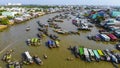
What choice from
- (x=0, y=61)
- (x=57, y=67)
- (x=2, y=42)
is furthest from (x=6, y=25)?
(x=57, y=67)

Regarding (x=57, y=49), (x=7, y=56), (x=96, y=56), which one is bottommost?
(x=57, y=49)

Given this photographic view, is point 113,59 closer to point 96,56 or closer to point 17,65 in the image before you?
point 96,56

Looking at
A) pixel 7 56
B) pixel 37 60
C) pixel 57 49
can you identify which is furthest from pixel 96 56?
pixel 7 56

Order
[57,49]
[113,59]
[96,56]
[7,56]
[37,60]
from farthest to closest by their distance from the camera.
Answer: [57,49] → [96,56] → [7,56] → [113,59] → [37,60]

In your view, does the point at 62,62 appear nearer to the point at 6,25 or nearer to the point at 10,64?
the point at 10,64

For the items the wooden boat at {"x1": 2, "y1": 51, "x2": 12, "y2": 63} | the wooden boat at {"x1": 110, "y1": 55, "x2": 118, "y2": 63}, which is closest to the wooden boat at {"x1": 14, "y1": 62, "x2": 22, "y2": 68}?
the wooden boat at {"x1": 2, "y1": 51, "x2": 12, "y2": 63}

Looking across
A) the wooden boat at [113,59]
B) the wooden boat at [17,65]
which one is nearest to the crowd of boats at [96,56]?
the wooden boat at [113,59]

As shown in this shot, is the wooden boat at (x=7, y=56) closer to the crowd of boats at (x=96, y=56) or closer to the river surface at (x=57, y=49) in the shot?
the river surface at (x=57, y=49)

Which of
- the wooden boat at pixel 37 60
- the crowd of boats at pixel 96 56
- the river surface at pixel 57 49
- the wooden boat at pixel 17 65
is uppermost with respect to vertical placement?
the wooden boat at pixel 17 65

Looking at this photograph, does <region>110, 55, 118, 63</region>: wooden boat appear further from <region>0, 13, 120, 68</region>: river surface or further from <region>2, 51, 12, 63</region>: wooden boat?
<region>2, 51, 12, 63</region>: wooden boat

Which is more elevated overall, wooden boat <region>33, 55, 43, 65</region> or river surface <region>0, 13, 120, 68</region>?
wooden boat <region>33, 55, 43, 65</region>

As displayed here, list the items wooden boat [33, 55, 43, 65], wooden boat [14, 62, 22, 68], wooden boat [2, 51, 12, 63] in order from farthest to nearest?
wooden boat [2, 51, 12, 63] → wooden boat [33, 55, 43, 65] → wooden boat [14, 62, 22, 68]
